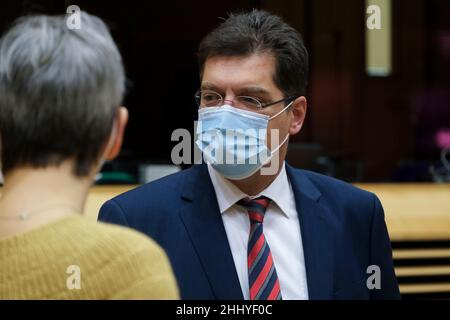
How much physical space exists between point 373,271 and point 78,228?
1.05m

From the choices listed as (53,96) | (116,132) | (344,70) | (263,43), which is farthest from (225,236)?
(344,70)

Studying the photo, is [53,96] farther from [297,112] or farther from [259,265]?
[297,112]

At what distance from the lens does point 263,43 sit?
184 cm

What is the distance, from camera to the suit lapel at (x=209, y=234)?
5.24ft

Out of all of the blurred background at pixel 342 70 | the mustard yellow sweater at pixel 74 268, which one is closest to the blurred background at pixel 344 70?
the blurred background at pixel 342 70

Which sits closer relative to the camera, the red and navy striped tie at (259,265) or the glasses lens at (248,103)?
the red and navy striped tie at (259,265)

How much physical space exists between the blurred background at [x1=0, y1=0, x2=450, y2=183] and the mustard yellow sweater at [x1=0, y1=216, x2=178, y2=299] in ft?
22.6

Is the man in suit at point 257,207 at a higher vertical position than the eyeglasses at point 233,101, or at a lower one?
lower

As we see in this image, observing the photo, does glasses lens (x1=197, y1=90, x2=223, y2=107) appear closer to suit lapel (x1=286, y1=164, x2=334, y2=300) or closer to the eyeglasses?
the eyeglasses

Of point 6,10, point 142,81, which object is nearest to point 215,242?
point 6,10

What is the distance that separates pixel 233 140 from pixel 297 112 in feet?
0.82

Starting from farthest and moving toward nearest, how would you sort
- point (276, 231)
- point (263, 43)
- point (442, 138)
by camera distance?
point (442, 138) < point (263, 43) < point (276, 231)

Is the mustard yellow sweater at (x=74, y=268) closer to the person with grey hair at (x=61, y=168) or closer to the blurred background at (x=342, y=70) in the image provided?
the person with grey hair at (x=61, y=168)

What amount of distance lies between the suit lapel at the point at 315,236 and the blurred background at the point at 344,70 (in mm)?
6008
